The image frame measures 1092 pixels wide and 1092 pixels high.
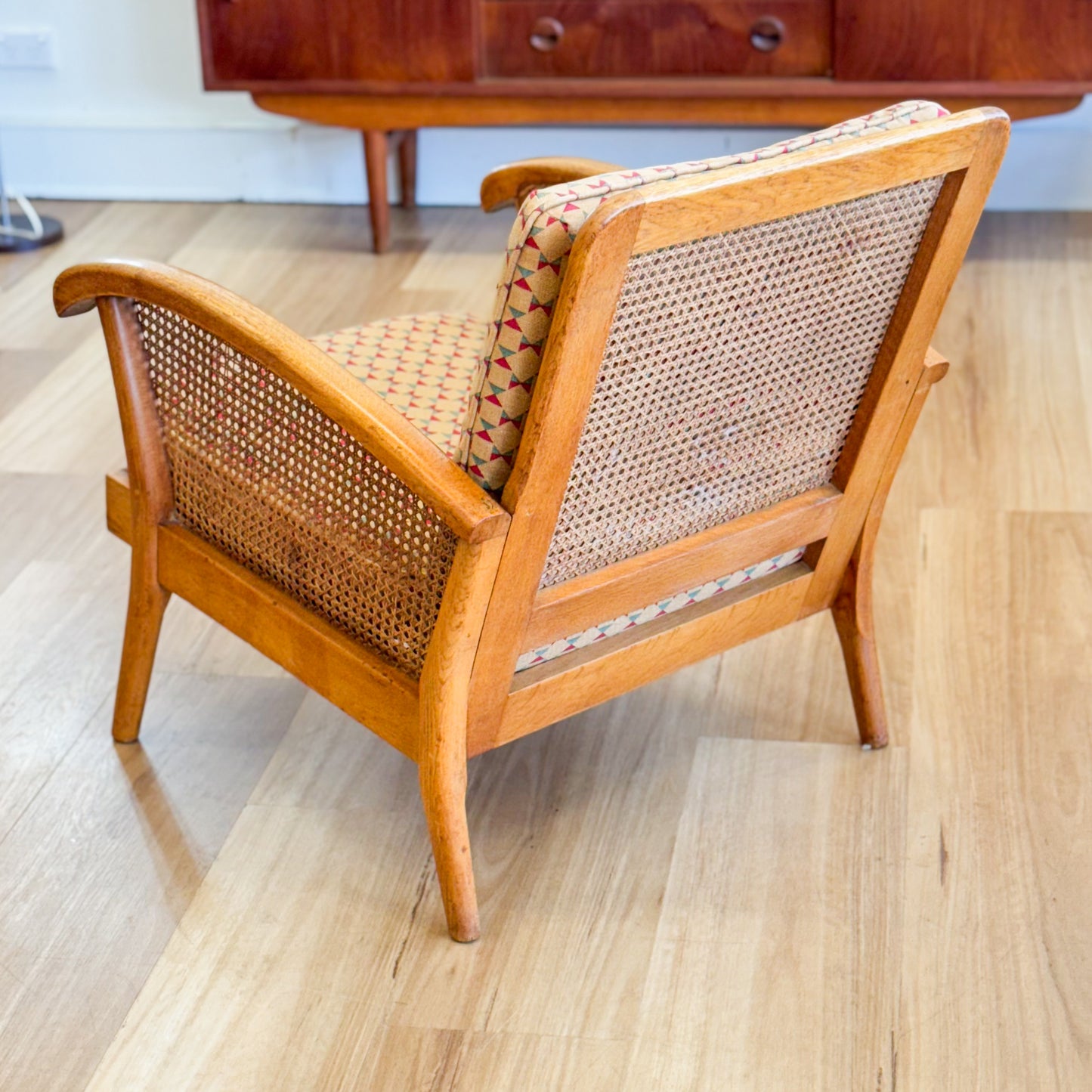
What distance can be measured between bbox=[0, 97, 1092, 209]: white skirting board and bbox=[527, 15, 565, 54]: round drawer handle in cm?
60

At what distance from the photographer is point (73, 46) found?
3684 millimetres

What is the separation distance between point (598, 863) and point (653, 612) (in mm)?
304

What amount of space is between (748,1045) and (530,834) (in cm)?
38

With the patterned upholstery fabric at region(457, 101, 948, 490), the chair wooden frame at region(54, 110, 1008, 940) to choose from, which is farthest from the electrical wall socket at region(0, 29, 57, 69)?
the patterned upholstery fabric at region(457, 101, 948, 490)

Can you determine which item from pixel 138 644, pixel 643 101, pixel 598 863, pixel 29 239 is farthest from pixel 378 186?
pixel 598 863

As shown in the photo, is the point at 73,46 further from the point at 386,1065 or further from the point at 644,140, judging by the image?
the point at 386,1065

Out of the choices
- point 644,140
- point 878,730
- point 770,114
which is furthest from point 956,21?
point 878,730

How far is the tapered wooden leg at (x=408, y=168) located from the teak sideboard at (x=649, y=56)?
1.38ft

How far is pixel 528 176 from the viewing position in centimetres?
196

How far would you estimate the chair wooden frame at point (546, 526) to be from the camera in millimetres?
1251

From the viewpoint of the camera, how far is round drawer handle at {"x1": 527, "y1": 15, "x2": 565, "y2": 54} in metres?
3.09

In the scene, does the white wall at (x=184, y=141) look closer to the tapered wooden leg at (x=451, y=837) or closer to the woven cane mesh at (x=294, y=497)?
the woven cane mesh at (x=294, y=497)

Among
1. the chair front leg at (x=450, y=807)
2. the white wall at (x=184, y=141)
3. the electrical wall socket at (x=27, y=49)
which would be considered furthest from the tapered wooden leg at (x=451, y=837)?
the electrical wall socket at (x=27, y=49)

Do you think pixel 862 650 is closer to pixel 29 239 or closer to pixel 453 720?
pixel 453 720
